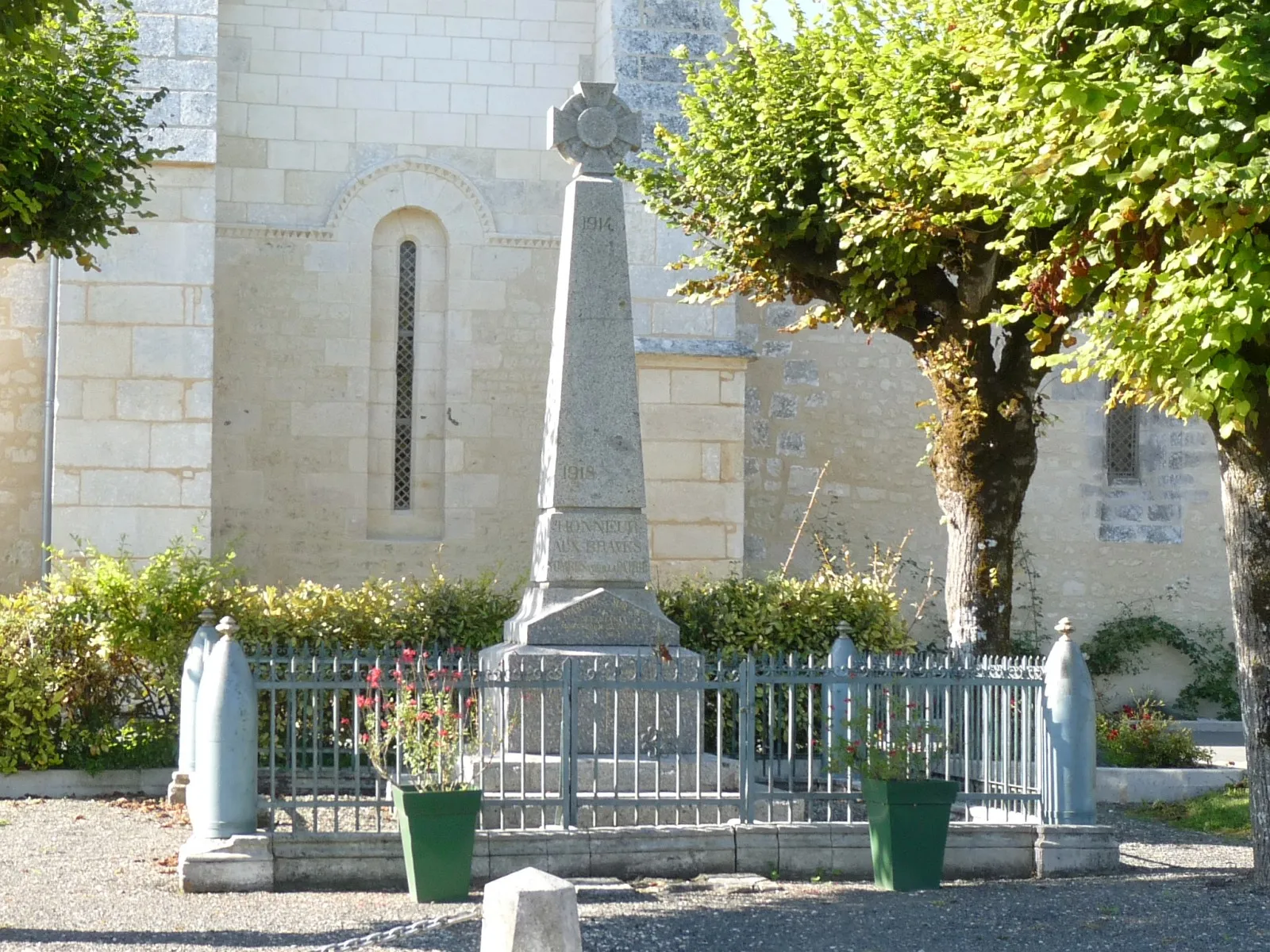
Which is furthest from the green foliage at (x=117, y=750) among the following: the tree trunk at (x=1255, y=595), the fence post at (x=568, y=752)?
the tree trunk at (x=1255, y=595)

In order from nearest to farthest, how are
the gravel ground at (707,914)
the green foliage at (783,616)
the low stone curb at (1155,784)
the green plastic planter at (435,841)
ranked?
the gravel ground at (707,914), the green plastic planter at (435,841), the low stone curb at (1155,784), the green foliage at (783,616)

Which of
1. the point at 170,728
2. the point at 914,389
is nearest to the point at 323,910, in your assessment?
the point at 170,728

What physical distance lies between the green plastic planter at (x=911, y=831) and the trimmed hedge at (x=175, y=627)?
2.84 m

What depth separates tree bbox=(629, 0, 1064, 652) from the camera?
30.7 ft

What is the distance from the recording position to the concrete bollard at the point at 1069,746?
781 cm

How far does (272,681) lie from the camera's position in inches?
277

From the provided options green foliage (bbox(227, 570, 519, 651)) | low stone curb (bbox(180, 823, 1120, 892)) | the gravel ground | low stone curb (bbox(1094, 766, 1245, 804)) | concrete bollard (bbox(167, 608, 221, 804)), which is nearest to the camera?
the gravel ground

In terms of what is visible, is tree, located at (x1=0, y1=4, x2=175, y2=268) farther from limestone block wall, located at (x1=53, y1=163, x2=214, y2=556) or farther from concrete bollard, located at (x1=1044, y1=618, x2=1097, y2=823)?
concrete bollard, located at (x1=1044, y1=618, x2=1097, y2=823)

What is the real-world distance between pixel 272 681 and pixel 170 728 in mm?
3783

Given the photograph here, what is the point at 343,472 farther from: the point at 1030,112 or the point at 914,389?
the point at 1030,112

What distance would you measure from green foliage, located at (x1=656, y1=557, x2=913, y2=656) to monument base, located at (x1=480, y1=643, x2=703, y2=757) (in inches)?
116

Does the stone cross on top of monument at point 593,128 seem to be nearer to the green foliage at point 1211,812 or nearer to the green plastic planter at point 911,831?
the green plastic planter at point 911,831

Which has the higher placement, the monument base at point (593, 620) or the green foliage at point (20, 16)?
the green foliage at point (20, 16)

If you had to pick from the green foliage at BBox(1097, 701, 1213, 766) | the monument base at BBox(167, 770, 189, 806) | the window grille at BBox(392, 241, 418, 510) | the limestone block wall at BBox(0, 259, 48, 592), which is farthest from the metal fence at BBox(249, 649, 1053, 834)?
the limestone block wall at BBox(0, 259, 48, 592)
